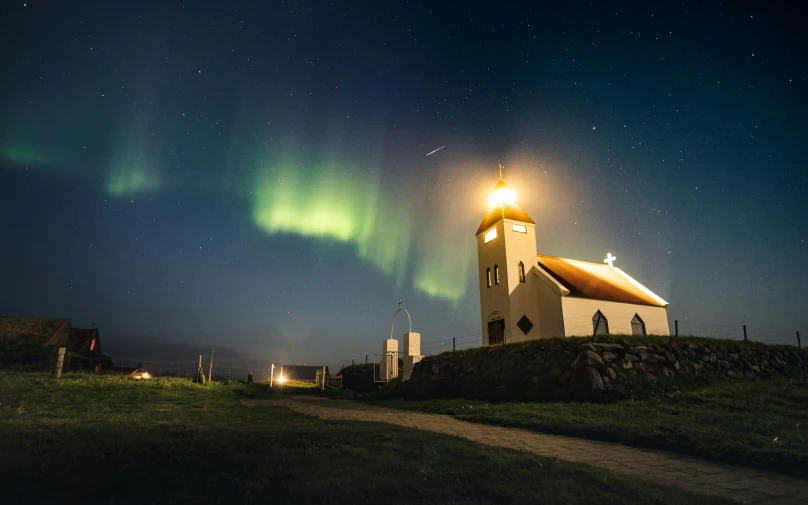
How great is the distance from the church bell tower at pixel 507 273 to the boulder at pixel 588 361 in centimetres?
931

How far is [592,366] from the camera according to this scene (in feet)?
57.1

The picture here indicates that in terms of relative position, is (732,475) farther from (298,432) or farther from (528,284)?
(528,284)

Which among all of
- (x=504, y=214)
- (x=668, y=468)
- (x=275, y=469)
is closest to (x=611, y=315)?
(x=504, y=214)

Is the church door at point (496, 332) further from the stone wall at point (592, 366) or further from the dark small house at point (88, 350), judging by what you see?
the dark small house at point (88, 350)

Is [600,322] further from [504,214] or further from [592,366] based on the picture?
[592,366]

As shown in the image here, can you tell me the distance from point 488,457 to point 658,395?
1231 centimetres

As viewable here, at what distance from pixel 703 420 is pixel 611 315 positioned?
1824cm

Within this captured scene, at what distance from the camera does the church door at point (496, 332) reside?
28.4 m

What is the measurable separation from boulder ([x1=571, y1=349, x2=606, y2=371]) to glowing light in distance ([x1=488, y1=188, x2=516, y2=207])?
15.7 metres

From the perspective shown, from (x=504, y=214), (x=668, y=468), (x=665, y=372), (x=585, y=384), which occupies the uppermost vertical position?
(x=504, y=214)

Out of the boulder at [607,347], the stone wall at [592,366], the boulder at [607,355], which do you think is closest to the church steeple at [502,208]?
the stone wall at [592,366]

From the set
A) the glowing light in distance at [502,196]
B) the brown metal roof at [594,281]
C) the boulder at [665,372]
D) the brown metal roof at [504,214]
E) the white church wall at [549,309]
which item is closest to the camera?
the boulder at [665,372]

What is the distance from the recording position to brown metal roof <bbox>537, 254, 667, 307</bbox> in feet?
94.3

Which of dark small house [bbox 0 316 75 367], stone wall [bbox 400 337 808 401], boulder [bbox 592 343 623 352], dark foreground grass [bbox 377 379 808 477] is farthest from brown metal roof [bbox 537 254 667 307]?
dark small house [bbox 0 316 75 367]
